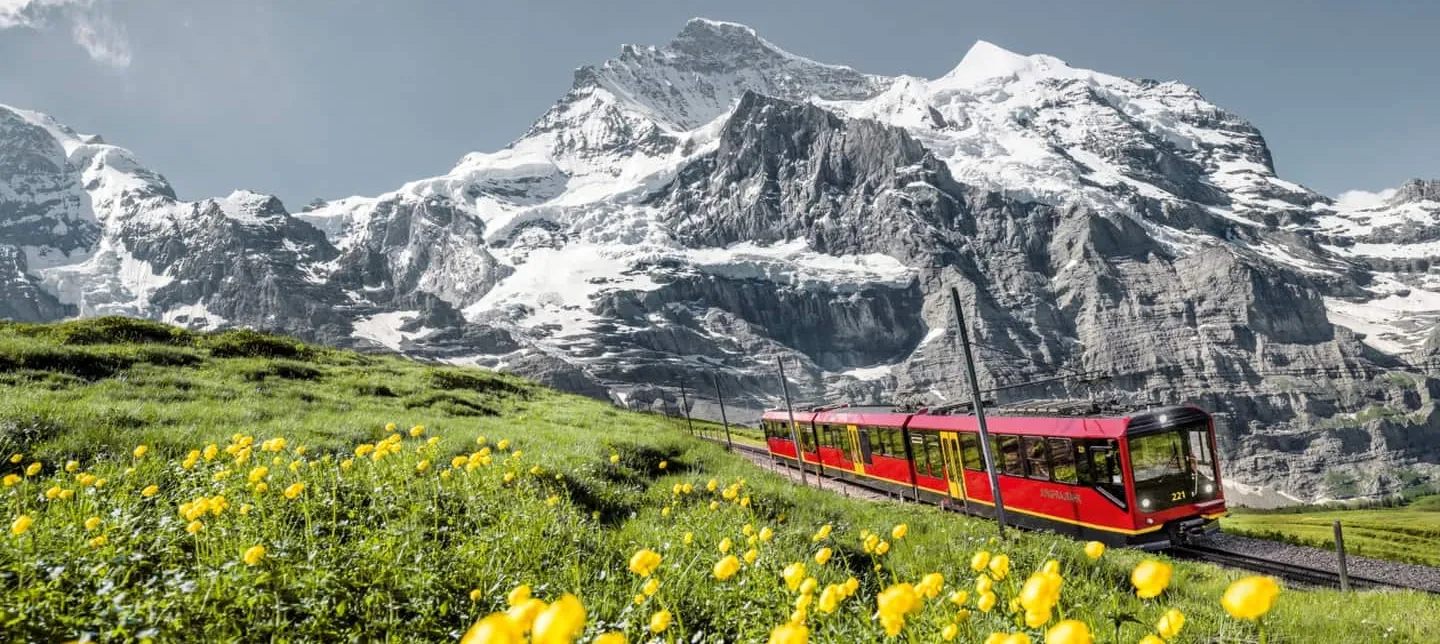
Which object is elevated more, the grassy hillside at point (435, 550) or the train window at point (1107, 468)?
the grassy hillside at point (435, 550)

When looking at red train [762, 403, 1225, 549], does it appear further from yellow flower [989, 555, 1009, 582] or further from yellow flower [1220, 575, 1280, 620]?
yellow flower [1220, 575, 1280, 620]

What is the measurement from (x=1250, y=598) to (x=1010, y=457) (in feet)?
65.8

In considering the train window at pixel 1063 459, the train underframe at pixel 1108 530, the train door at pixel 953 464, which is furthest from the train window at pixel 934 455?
the train window at pixel 1063 459

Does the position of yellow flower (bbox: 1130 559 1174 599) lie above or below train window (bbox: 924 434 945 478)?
above

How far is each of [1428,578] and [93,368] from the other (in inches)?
1325

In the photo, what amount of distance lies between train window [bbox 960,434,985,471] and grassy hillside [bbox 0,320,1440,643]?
8.04 metres

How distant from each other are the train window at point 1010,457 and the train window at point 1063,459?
4.10 ft

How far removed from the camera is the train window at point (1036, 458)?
18.7m

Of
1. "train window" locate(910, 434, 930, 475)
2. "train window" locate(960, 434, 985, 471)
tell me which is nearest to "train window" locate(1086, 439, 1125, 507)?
"train window" locate(960, 434, 985, 471)

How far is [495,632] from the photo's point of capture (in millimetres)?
1468

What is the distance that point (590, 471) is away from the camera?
441 inches

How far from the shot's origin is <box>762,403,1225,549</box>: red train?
17016 mm

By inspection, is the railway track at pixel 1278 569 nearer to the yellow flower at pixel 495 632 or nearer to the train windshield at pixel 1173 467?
the train windshield at pixel 1173 467

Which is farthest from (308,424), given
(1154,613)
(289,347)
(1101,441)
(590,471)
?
(289,347)
